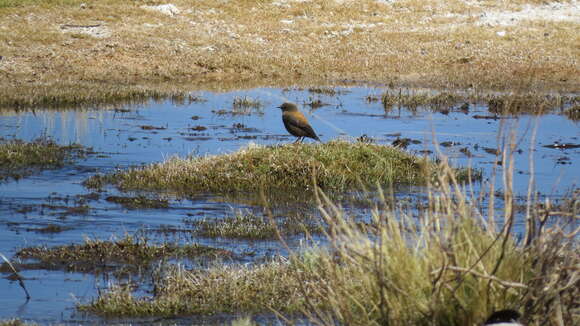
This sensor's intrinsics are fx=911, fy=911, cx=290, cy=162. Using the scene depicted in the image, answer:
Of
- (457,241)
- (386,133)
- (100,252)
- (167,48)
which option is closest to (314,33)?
(167,48)

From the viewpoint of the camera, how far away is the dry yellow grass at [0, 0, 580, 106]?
A: 102 feet

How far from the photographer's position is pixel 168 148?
63.2 feet

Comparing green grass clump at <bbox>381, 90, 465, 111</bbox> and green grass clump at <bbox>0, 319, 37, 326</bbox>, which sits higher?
green grass clump at <bbox>0, 319, 37, 326</bbox>

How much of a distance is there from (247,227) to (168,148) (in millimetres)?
7753

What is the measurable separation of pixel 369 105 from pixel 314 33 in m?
13.8

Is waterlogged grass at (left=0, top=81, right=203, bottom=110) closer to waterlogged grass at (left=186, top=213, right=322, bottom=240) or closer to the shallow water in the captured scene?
the shallow water

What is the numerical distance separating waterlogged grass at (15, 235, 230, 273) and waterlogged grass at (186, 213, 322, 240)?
38.2 inches

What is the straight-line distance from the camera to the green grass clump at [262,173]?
14.8 meters

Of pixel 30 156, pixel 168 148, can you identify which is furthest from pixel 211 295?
pixel 168 148

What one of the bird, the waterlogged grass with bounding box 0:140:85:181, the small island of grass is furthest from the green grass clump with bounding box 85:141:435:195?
the bird

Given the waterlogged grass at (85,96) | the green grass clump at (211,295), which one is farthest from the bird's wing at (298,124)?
the waterlogged grass at (85,96)

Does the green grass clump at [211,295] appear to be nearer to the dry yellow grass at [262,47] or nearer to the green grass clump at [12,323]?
the green grass clump at [12,323]

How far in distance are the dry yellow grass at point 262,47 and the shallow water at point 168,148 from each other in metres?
3.19

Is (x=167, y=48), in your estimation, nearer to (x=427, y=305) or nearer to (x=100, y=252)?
(x=100, y=252)
